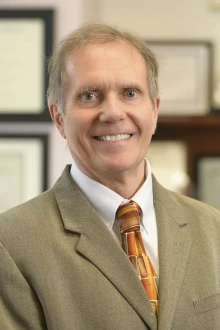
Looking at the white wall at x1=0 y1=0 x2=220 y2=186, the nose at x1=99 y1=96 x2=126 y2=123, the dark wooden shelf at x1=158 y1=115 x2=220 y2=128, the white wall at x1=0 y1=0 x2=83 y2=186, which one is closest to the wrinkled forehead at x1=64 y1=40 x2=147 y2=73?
the nose at x1=99 y1=96 x2=126 y2=123

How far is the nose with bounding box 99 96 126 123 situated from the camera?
1600 millimetres

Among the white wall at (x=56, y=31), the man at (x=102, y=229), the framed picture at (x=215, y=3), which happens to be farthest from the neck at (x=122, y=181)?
the framed picture at (x=215, y=3)

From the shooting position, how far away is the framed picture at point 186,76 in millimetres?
4020

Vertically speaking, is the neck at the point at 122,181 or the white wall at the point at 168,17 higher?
the white wall at the point at 168,17

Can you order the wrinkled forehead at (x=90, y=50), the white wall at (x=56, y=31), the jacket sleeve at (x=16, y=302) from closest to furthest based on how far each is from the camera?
the jacket sleeve at (x=16, y=302), the wrinkled forehead at (x=90, y=50), the white wall at (x=56, y=31)

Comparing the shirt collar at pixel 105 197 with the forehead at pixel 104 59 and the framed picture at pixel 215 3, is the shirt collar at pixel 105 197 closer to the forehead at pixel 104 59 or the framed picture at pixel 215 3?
the forehead at pixel 104 59

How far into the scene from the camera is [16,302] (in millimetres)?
1549

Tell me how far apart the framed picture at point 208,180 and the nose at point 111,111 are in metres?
2.47

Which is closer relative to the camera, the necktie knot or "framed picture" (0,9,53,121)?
the necktie knot

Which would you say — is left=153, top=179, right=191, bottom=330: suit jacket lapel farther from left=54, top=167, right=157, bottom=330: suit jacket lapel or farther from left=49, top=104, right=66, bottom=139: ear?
left=49, top=104, right=66, bottom=139: ear

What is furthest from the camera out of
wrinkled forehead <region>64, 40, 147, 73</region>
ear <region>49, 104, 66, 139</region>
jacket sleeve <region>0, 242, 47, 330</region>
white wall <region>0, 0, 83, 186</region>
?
white wall <region>0, 0, 83, 186</region>

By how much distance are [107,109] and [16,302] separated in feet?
1.42

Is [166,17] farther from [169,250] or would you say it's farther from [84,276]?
[84,276]

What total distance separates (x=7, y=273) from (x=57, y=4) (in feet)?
5.30
